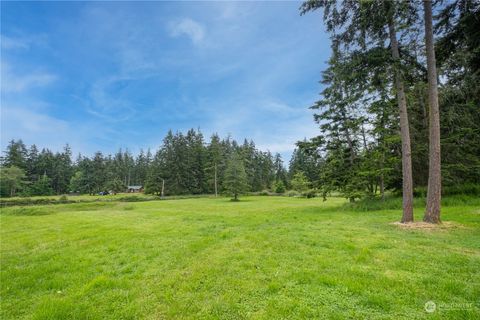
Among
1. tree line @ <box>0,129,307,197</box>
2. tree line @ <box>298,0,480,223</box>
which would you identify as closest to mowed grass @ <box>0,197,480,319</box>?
tree line @ <box>298,0,480,223</box>

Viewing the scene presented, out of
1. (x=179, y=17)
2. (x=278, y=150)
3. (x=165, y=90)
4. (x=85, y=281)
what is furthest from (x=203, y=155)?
(x=85, y=281)

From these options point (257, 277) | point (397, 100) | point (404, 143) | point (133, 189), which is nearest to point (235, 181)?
point (397, 100)

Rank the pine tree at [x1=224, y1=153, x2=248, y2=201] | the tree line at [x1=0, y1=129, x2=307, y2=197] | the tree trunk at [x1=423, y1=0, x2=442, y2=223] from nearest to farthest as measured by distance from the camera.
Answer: the tree trunk at [x1=423, y1=0, x2=442, y2=223]
the pine tree at [x1=224, y1=153, x2=248, y2=201]
the tree line at [x1=0, y1=129, x2=307, y2=197]

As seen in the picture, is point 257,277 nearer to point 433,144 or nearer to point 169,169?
point 433,144

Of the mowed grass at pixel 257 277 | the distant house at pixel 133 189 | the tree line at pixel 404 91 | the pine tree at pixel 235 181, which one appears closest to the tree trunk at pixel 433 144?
the tree line at pixel 404 91

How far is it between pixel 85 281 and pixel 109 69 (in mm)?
22425

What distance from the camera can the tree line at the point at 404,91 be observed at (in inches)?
321

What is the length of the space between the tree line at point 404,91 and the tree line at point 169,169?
72.6 ft

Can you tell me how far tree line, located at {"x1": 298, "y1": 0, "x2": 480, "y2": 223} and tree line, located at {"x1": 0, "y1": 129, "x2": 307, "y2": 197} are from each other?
22.1 meters

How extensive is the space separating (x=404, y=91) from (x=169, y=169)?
4307 centimetres

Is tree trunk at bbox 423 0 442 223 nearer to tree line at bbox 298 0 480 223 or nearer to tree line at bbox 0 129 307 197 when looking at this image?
tree line at bbox 298 0 480 223

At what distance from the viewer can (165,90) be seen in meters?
34.5

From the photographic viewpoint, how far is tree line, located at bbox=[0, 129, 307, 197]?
45.8 meters

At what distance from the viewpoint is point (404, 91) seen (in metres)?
11.6
